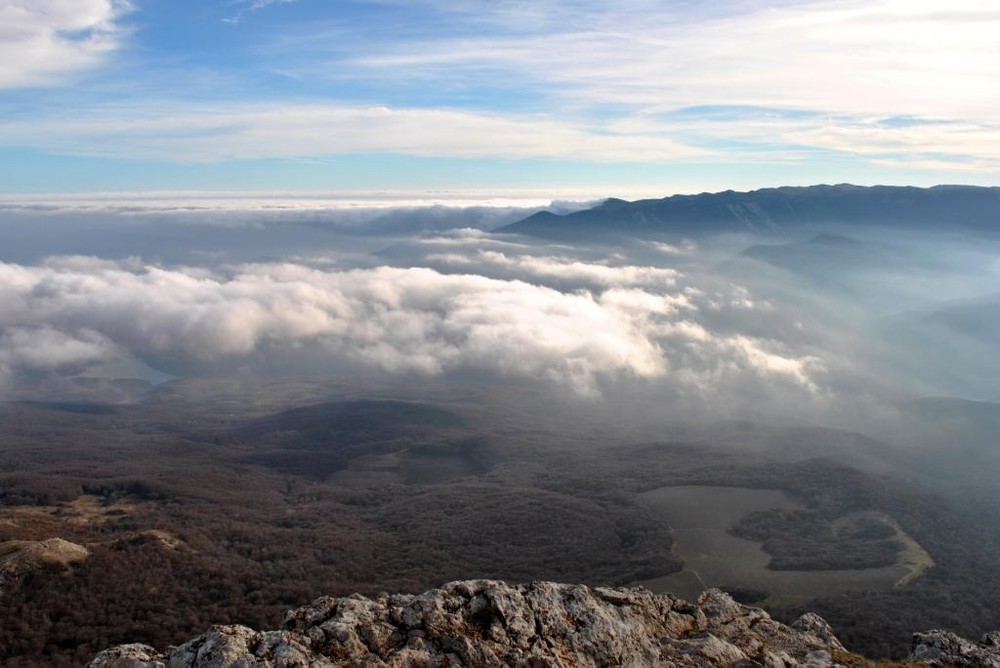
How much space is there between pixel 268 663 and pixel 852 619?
275ft

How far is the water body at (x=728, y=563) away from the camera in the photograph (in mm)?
105500

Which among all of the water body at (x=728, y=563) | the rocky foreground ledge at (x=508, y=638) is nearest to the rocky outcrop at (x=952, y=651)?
the rocky foreground ledge at (x=508, y=638)

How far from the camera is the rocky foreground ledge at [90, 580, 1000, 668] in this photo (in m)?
28.0

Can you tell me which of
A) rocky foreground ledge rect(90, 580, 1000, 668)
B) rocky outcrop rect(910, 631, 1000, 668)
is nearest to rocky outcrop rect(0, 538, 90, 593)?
rocky foreground ledge rect(90, 580, 1000, 668)

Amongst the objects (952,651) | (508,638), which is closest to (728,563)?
(952,651)

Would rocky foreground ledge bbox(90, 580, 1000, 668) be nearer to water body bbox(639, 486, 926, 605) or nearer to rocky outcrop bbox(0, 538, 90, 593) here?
rocky outcrop bbox(0, 538, 90, 593)

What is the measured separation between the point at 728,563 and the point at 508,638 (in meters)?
95.2

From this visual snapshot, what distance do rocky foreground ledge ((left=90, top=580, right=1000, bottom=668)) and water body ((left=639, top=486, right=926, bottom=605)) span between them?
217ft

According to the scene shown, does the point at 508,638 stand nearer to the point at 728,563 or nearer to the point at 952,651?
the point at 952,651

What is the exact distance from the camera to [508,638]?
3033 centimetres

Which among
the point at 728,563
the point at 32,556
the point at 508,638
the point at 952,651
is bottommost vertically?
the point at 728,563

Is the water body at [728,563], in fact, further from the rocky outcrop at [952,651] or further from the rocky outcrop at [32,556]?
the rocky outcrop at [32,556]

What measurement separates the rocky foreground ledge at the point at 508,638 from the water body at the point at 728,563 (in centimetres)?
6621

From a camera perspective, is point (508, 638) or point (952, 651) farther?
point (952, 651)
